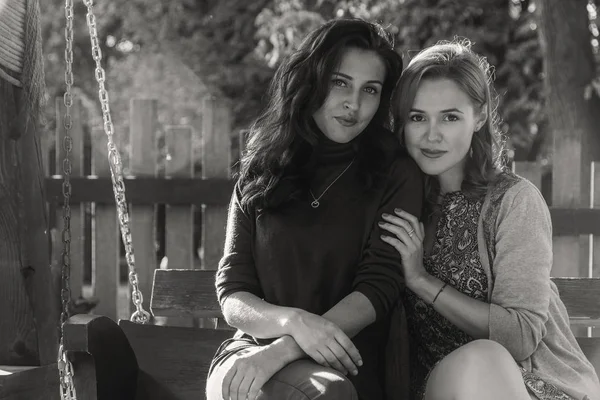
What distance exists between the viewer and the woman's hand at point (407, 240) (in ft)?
8.96

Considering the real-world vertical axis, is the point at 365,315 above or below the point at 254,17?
below

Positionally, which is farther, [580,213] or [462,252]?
[580,213]

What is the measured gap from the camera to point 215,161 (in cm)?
498

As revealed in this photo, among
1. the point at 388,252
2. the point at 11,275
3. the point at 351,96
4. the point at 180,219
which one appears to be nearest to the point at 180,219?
the point at 180,219

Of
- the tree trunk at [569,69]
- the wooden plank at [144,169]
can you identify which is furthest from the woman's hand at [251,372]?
the tree trunk at [569,69]

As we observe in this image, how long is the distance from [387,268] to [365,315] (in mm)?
171

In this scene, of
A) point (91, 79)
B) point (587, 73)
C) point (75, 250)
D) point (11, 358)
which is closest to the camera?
point (11, 358)

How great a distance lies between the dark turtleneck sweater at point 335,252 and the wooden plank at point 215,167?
2108mm

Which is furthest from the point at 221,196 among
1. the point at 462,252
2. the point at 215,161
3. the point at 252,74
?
the point at 252,74

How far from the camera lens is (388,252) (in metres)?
2.73

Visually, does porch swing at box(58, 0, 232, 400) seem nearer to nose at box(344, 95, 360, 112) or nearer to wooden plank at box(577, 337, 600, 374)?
nose at box(344, 95, 360, 112)

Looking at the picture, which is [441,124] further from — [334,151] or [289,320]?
[289,320]

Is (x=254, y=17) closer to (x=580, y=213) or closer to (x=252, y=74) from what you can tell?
(x=252, y=74)

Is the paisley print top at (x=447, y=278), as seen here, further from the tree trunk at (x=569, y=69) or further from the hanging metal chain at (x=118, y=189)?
the tree trunk at (x=569, y=69)
